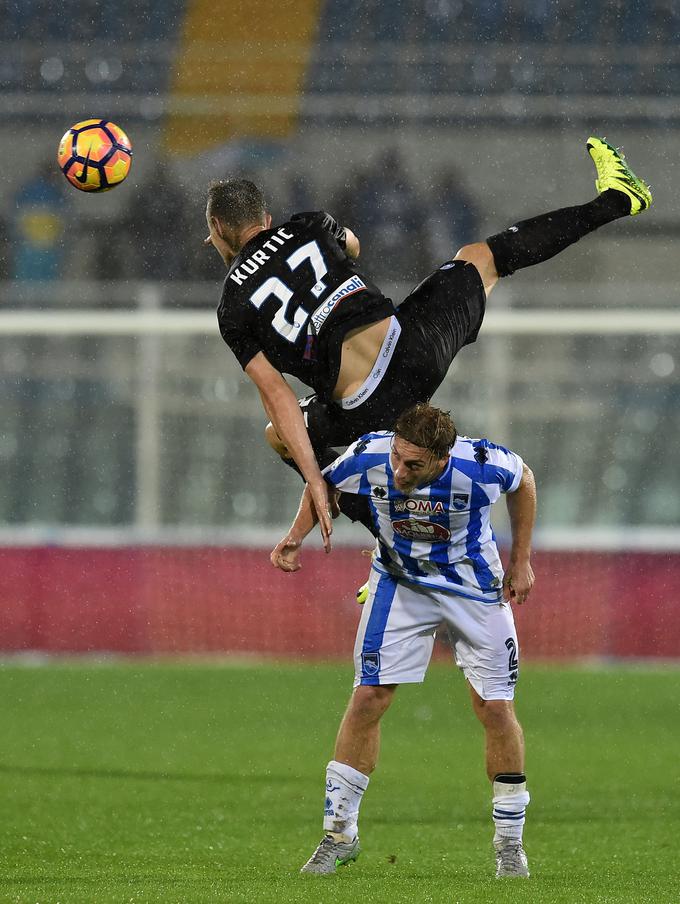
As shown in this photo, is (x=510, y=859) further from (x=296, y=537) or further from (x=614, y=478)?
(x=614, y=478)

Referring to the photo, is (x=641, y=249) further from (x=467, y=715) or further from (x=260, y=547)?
(x=467, y=715)

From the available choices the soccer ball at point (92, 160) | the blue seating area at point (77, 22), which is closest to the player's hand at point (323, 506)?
the soccer ball at point (92, 160)

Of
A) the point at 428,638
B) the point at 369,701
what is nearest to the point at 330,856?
the point at 369,701

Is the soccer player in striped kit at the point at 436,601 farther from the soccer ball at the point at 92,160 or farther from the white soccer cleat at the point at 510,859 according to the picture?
the soccer ball at the point at 92,160

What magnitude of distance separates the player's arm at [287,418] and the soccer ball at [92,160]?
4.92ft

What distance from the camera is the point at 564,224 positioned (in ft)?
20.0

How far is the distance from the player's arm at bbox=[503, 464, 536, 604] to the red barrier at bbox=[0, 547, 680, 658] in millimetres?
7531

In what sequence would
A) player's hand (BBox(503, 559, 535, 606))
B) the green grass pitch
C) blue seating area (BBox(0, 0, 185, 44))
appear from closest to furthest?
the green grass pitch < player's hand (BBox(503, 559, 535, 606)) < blue seating area (BBox(0, 0, 185, 44))

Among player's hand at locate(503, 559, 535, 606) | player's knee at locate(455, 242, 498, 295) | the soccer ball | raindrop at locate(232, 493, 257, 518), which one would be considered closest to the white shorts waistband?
player's knee at locate(455, 242, 498, 295)

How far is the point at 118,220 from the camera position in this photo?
52.6 feet

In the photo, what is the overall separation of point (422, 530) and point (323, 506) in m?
0.35

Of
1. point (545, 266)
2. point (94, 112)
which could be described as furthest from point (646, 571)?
point (94, 112)

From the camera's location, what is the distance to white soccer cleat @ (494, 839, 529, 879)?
199 inches

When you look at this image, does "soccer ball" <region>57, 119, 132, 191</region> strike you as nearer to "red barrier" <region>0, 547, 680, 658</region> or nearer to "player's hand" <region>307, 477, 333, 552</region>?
"player's hand" <region>307, 477, 333, 552</region>
